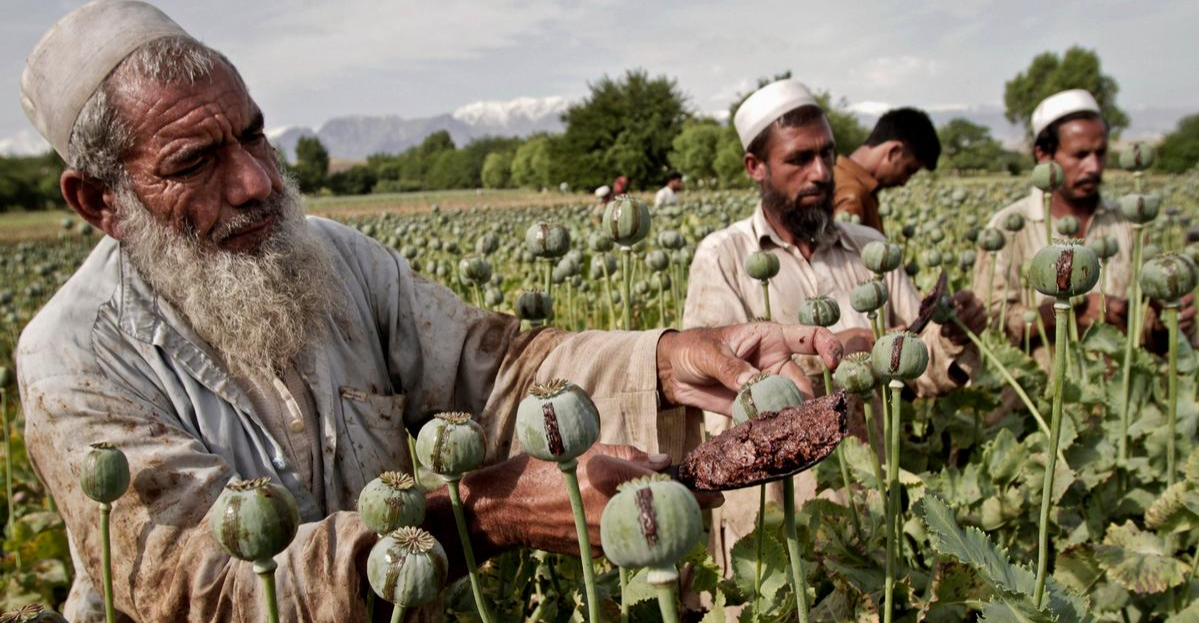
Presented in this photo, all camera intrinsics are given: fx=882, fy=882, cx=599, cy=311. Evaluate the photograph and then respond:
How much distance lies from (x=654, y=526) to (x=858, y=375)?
0.86m

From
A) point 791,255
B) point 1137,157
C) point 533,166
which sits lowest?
point 791,255

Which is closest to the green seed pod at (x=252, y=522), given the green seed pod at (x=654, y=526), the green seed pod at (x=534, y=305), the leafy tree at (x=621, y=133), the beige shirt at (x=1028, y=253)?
the green seed pod at (x=654, y=526)

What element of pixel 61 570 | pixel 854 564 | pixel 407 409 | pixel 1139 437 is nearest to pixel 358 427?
pixel 407 409

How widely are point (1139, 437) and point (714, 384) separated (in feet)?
5.05

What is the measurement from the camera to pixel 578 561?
214cm

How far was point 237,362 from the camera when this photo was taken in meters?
2.18

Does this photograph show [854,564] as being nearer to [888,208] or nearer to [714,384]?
[714,384]

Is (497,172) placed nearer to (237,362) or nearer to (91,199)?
(91,199)

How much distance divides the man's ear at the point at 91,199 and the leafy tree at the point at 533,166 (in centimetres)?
5425

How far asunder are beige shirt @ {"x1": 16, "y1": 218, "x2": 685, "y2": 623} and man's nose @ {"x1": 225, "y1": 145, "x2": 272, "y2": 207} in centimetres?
32

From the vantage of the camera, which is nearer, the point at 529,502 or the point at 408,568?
the point at 408,568

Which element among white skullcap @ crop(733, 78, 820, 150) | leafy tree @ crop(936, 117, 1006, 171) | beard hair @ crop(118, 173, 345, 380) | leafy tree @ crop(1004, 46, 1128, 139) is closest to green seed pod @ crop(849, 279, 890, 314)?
beard hair @ crop(118, 173, 345, 380)

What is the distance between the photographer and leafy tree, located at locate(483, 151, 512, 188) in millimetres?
81312

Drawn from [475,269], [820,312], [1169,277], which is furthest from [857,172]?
[1169,277]
